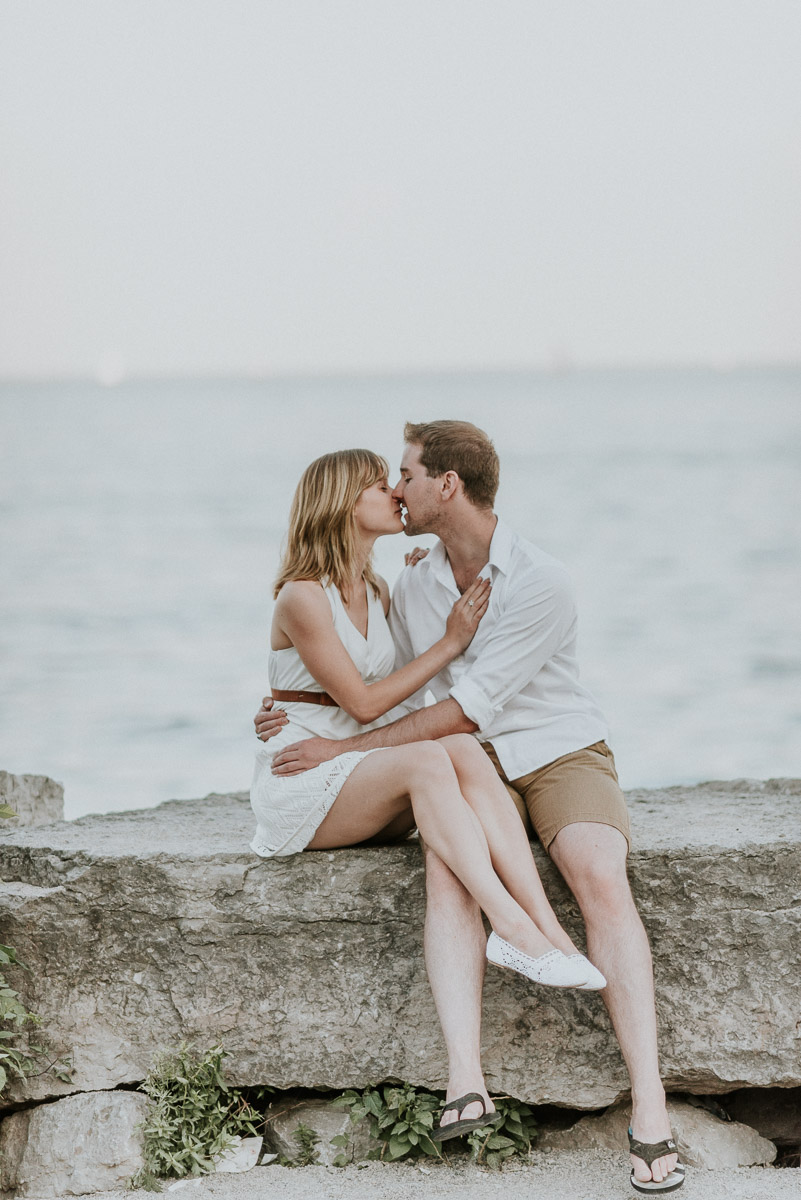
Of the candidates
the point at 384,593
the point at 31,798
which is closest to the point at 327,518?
the point at 384,593

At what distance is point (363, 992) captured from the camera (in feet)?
11.1

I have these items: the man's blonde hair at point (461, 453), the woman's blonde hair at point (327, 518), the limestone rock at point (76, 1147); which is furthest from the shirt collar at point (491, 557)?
the limestone rock at point (76, 1147)

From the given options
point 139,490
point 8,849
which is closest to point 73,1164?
point 8,849

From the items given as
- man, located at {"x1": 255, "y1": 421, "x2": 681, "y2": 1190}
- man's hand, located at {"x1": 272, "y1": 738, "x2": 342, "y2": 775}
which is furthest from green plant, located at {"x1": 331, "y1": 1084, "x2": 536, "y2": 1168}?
man's hand, located at {"x1": 272, "y1": 738, "x2": 342, "y2": 775}

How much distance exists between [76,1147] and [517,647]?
1913 millimetres

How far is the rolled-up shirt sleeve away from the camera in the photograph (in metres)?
3.41

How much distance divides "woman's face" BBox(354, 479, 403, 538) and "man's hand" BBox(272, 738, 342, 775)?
0.66 meters

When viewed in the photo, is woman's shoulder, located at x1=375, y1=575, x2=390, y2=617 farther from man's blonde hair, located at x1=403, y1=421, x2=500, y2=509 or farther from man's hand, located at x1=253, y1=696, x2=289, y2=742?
man's hand, located at x1=253, y1=696, x2=289, y2=742

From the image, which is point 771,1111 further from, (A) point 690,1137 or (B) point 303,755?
(B) point 303,755

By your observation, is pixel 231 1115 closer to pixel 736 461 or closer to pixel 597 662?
pixel 597 662

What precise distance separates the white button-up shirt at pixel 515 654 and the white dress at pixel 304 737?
166mm

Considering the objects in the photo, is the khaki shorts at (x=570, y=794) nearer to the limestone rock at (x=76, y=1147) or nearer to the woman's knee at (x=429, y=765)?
the woman's knee at (x=429, y=765)

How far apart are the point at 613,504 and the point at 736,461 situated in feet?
16.2

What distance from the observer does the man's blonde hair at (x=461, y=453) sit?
3.61 meters
